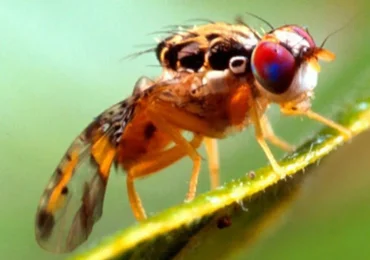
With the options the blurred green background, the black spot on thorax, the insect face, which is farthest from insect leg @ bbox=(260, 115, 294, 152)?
the black spot on thorax

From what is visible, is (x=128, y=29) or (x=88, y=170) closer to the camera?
(x=88, y=170)

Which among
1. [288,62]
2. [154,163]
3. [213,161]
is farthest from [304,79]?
[154,163]

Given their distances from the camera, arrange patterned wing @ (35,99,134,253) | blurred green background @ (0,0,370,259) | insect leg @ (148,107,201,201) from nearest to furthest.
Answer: blurred green background @ (0,0,370,259), patterned wing @ (35,99,134,253), insect leg @ (148,107,201,201)

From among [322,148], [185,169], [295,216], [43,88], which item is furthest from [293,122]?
[322,148]

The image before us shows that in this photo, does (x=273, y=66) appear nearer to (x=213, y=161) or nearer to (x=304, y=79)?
(x=304, y=79)

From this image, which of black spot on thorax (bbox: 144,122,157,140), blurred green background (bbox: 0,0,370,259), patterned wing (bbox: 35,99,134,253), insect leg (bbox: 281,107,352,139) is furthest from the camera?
black spot on thorax (bbox: 144,122,157,140)

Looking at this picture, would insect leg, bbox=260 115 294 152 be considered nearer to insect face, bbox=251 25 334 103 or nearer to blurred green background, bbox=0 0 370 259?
blurred green background, bbox=0 0 370 259

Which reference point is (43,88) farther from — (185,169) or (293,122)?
(293,122)
